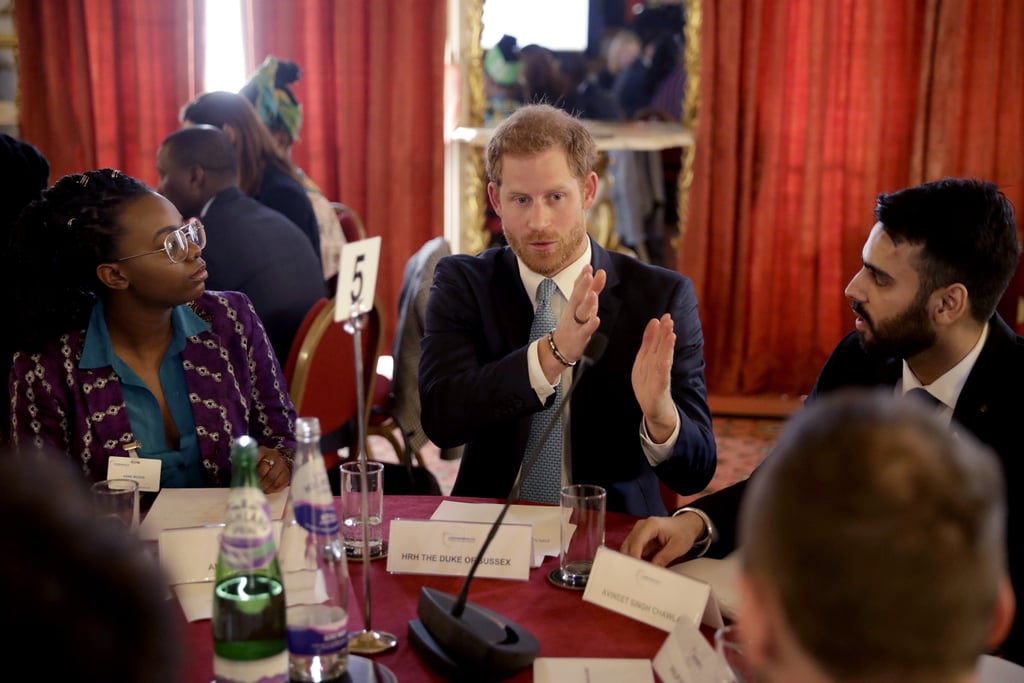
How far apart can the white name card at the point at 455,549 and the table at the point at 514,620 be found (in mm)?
14

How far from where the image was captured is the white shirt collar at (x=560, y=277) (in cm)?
207

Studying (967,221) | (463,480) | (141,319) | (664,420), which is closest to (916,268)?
(967,221)

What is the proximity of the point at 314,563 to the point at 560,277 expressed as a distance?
3.68 ft

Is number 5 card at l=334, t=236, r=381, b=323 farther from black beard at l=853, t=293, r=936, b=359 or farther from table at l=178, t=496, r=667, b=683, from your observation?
black beard at l=853, t=293, r=936, b=359

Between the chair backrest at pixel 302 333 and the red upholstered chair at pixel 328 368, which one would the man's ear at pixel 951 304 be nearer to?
the red upholstered chair at pixel 328 368

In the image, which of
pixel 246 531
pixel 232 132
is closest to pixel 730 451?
pixel 232 132

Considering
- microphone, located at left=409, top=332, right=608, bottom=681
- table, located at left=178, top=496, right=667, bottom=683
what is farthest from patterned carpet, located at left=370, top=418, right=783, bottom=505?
microphone, located at left=409, top=332, right=608, bottom=681

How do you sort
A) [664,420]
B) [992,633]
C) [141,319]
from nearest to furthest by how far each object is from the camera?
[992,633] < [664,420] < [141,319]

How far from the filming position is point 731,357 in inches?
199

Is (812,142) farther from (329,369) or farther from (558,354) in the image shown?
(558,354)

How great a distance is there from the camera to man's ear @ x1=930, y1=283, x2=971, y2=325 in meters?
1.74

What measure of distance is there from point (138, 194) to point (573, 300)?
36.7 inches

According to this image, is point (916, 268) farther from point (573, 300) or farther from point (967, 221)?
point (573, 300)

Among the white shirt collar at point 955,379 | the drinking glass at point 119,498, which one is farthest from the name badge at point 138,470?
the white shirt collar at point 955,379
